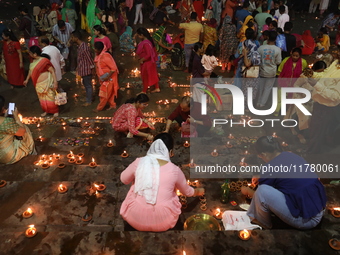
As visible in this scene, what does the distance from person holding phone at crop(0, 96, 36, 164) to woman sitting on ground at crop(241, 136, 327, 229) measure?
3.74 m

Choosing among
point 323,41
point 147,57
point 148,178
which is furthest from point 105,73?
point 323,41

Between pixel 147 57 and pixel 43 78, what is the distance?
254cm

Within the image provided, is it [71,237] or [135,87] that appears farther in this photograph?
[135,87]

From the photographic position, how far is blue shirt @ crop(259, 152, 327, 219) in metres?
2.96

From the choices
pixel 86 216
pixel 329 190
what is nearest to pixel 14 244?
pixel 86 216

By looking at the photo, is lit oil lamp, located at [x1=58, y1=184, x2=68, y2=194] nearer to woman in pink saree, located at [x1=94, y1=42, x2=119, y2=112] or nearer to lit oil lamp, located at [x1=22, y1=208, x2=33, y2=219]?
lit oil lamp, located at [x1=22, y1=208, x2=33, y2=219]

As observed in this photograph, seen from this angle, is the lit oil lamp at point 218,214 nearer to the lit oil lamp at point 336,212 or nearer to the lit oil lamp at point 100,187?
the lit oil lamp at point 336,212

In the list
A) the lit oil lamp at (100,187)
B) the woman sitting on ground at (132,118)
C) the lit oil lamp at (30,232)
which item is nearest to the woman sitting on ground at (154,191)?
the lit oil lamp at (100,187)

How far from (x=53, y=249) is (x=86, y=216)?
0.60m

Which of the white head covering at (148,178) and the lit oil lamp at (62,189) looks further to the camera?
the lit oil lamp at (62,189)

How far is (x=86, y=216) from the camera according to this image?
3316 mm

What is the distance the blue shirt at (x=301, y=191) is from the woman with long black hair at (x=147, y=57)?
5.01m

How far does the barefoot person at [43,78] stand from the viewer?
6008 millimetres

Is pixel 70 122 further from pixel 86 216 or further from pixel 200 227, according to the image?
pixel 200 227
